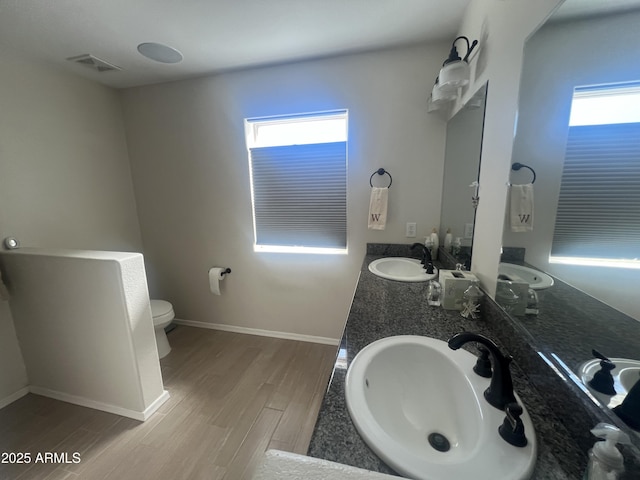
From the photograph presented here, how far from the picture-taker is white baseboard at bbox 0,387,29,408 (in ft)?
5.70

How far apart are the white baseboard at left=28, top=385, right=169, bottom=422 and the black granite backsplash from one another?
1585 mm

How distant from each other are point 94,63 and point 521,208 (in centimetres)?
296

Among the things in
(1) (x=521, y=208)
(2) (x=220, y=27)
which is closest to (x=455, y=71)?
(1) (x=521, y=208)

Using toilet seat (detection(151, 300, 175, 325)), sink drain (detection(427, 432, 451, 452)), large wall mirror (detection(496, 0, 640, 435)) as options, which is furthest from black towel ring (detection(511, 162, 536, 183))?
toilet seat (detection(151, 300, 175, 325))

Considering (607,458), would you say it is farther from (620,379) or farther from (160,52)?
(160,52)

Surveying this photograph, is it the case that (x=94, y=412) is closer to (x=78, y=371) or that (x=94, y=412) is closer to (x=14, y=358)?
(x=78, y=371)

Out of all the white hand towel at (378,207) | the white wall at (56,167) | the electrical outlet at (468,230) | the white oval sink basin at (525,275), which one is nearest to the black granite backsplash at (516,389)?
the white oval sink basin at (525,275)

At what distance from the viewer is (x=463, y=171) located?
4.99 feet

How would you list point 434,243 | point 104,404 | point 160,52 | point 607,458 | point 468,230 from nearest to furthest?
1. point 607,458
2. point 468,230
3. point 104,404
4. point 160,52
5. point 434,243

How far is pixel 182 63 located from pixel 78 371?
2398mm

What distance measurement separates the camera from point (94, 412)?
1.67 m

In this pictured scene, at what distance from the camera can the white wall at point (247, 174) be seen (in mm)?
1902

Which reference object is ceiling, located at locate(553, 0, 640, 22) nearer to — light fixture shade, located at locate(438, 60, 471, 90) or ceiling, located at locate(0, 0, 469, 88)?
light fixture shade, located at locate(438, 60, 471, 90)

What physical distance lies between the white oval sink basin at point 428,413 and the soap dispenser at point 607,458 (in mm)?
107
